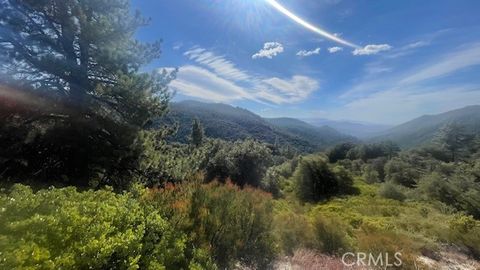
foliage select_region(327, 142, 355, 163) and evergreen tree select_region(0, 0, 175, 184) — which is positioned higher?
evergreen tree select_region(0, 0, 175, 184)

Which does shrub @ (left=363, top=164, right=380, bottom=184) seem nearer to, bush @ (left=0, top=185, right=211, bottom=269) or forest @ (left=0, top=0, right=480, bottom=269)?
forest @ (left=0, top=0, right=480, bottom=269)

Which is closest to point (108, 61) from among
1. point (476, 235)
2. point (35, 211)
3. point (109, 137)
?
point (109, 137)

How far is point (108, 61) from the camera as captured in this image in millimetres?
9500

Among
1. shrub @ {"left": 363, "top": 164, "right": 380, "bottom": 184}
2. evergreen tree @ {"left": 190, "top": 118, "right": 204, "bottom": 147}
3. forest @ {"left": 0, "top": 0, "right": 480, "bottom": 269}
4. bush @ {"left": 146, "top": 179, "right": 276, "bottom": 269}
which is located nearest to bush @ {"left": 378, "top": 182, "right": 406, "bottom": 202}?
forest @ {"left": 0, "top": 0, "right": 480, "bottom": 269}

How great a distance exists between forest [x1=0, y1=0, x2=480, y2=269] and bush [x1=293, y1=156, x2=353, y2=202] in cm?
1762

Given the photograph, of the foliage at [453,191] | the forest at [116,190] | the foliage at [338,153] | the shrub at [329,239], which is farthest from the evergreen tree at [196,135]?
the shrub at [329,239]

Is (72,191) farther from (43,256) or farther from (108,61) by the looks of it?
(108,61)

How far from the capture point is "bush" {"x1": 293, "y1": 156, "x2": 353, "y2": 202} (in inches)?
1347

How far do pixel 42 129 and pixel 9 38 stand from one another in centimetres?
274

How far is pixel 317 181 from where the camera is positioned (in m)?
35.2

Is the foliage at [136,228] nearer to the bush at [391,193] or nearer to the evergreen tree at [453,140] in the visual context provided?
the bush at [391,193]

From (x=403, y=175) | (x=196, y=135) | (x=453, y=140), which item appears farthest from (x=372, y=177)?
(x=196, y=135)

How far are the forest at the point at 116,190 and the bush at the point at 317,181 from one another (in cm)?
1762

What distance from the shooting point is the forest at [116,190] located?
2.76 m
